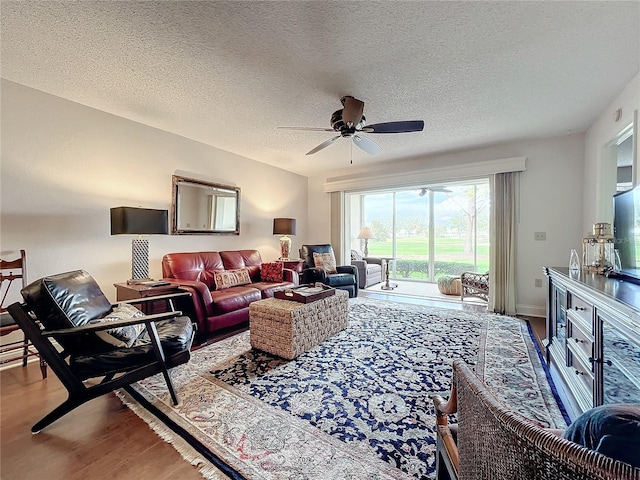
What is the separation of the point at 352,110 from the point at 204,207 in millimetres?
2700

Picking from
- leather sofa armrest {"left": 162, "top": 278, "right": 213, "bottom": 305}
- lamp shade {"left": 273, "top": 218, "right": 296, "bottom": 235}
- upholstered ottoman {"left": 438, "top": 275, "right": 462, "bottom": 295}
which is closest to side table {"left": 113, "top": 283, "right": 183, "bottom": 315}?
leather sofa armrest {"left": 162, "top": 278, "right": 213, "bottom": 305}

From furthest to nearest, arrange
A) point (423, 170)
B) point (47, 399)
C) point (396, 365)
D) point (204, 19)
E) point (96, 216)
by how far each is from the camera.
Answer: point (423, 170)
point (96, 216)
point (396, 365)
point (47, 399)
point (204, 19)

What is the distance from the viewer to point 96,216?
Result: 304 cm


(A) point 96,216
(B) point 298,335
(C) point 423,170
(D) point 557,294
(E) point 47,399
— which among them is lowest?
(E) point 47,399

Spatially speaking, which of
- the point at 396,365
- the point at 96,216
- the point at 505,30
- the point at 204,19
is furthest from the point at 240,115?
the point at 396,365

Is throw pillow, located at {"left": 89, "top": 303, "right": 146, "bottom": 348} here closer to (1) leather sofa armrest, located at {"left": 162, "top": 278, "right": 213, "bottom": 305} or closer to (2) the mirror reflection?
(1) leather sofa armrest, located at {"left": 162, "top": 278, "right": 213, "bottom": 305}

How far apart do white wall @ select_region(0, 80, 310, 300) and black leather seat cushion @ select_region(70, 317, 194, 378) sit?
1.63 meters

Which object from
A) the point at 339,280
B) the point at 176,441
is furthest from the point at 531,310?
the point at 176,441

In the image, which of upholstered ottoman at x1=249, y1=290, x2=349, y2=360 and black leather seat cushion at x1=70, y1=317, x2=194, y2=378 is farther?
upholstered ottoman at x1=249, y1=290, x2=349, y2=360

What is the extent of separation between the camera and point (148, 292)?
2.71 meters

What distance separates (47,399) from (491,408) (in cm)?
279

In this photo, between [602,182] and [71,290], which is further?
[602,182]

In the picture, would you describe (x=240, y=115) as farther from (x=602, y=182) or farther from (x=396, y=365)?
(x=602, y=182)

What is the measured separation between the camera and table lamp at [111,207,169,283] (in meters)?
2.77
